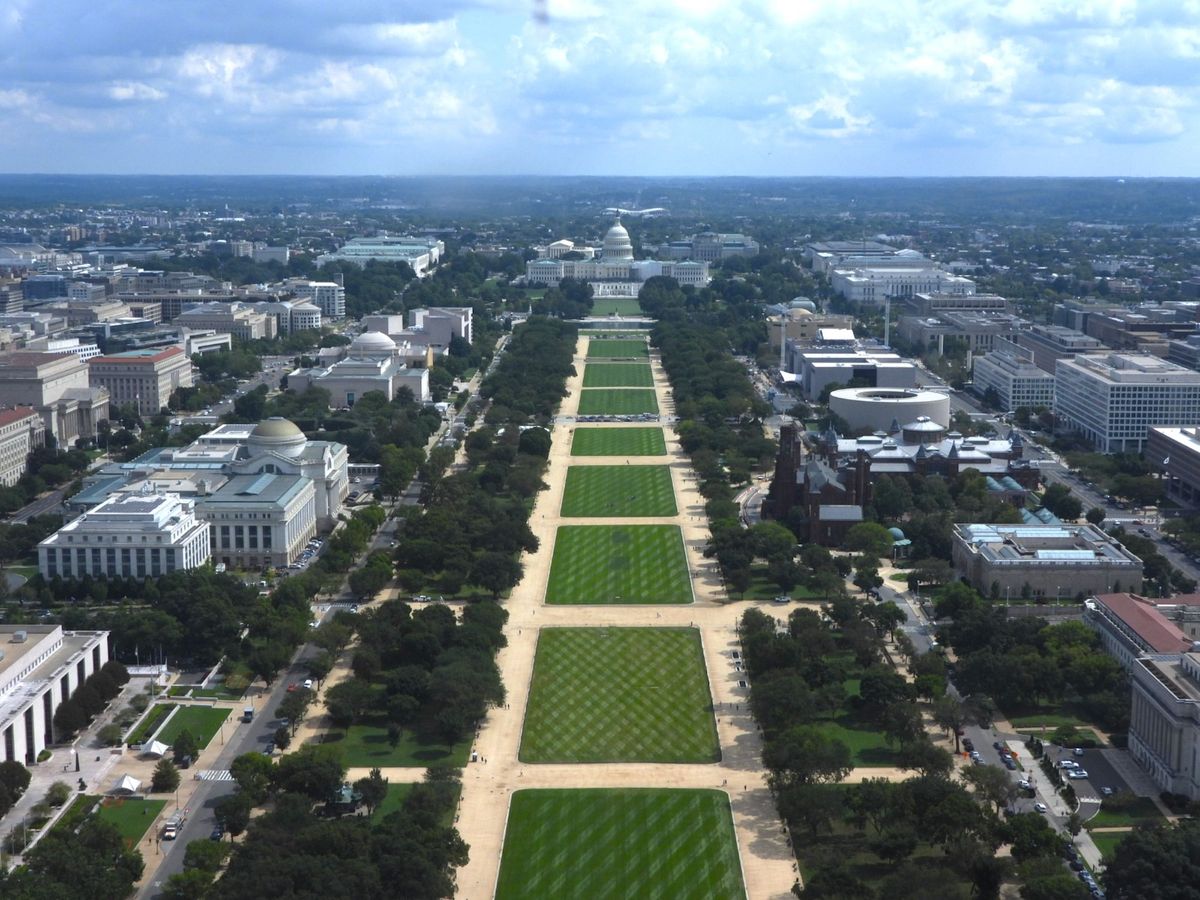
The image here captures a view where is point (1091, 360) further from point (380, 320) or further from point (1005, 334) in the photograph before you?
point (380, 320)

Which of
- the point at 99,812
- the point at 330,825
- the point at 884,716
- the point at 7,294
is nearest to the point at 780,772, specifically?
the point at 884,716

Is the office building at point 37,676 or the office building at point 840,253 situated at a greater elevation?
the office building at point 840,253

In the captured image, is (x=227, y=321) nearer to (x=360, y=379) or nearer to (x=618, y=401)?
(x=360, y=379)

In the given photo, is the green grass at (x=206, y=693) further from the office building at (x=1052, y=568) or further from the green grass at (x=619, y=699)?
the office building at (x=1052, y=568)

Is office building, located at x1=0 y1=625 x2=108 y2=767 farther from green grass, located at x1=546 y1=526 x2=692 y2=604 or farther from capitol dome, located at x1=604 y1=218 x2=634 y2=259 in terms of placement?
capitol dome, located at x1=604 y1=218 x2=634 y2=259

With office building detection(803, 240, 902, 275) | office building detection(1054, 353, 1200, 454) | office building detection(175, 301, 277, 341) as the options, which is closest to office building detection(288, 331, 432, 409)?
office building detection(175, 301, 277, 341)

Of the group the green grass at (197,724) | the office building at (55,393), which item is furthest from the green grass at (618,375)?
the green grass at (197,724)
